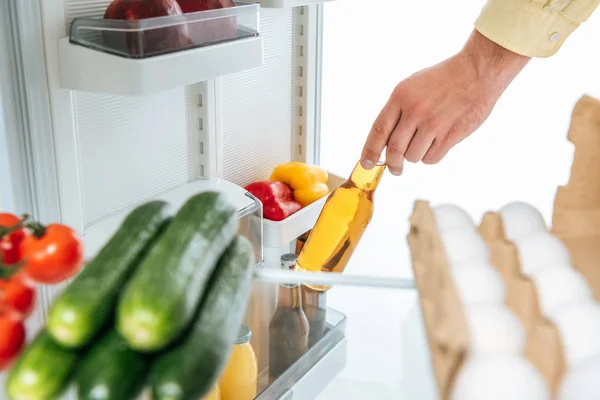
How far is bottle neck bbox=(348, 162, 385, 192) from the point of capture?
1.17 metres

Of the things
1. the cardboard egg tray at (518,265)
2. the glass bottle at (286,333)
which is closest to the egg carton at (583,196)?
the cardboard egg tray at (518,265)

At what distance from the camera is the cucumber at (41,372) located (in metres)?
0.47

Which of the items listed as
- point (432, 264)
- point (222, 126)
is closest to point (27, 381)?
point (432, 264)

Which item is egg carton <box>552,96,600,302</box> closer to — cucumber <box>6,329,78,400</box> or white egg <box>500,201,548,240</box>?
white egg <box>500,201,548,240</box>

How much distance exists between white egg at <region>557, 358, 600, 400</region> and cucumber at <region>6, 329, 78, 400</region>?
0.33 metres

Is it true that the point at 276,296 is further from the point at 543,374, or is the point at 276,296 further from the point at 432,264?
the point at 543,374

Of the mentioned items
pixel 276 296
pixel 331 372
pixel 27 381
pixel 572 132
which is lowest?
pixel 331 372

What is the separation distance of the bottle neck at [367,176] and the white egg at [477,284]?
1.96 feet

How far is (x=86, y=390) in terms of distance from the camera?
18.1 inches

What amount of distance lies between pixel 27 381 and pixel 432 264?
316 mm

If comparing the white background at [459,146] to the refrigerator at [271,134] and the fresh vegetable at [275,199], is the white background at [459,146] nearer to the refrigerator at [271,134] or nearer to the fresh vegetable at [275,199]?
the refrigerator at [271,134]

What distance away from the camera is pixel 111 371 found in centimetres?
46

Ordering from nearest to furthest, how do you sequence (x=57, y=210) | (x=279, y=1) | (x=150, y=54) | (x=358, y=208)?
(x=150, y=54)
(x=57, y=210)
(x=279, y=1)
(x=358, y=208)

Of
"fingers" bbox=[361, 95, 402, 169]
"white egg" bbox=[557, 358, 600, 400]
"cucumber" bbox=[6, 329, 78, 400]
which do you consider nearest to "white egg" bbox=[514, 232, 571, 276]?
"white egg" bbox=[557, 358, 600, 400]
